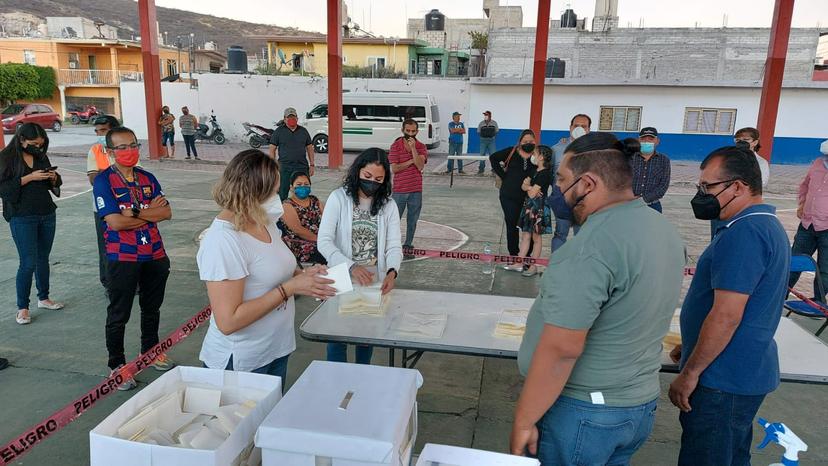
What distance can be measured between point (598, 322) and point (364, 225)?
198 cm

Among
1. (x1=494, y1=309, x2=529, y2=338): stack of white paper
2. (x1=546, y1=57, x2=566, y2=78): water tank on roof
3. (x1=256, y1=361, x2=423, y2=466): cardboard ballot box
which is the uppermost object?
(x1=546, y1=57, x2=566, y2=78): water tank on roof

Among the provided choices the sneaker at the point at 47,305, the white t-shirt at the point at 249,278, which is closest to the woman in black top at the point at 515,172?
the white t-shirt at the point at 249,278

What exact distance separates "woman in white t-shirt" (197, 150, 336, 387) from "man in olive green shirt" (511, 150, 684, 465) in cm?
100

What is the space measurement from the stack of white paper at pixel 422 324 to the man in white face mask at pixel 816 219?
4.01 meters

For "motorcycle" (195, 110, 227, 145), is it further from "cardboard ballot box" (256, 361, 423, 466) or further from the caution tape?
"cardboard ballot box" (256, 361, 423, 466)

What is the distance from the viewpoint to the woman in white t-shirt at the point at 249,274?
2102 millimetres

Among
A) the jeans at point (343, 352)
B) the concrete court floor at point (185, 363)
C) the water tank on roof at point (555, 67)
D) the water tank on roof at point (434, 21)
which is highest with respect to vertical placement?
the water tank on roof at point (434, 21)

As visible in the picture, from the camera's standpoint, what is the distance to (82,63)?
37281 millimetres

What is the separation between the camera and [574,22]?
28547 millimetres

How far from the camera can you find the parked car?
74.8ft

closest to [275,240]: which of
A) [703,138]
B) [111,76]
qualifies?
[703,138]

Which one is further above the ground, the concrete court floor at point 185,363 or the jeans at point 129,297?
the jeans at point 129,297

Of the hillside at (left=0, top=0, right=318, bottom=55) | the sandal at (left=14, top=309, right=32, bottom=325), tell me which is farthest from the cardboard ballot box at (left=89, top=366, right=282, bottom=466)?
the hillside at (left=0, top=0, right=318, bottom=55)

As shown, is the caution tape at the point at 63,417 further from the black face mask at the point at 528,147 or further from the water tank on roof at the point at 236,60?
the water tank on roof at the point at 236,60
